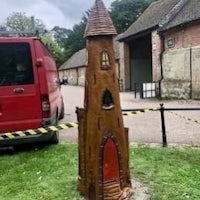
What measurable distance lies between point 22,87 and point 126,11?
61.5 meters

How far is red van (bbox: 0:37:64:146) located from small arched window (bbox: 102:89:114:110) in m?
3.28

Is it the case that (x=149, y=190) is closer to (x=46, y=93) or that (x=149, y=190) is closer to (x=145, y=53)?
(x=46, y=93)

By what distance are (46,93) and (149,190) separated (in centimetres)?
338

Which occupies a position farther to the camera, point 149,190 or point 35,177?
point 35,177

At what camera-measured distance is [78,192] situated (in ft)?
17.9

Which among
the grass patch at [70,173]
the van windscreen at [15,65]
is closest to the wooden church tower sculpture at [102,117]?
the grass patch at [70,173]

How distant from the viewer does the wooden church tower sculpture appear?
4.93 metres

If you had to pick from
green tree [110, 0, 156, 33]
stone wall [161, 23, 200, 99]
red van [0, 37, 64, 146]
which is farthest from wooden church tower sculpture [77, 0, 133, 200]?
green tree [110, 0, 156, 33]

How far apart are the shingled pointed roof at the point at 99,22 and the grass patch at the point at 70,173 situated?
2.15m

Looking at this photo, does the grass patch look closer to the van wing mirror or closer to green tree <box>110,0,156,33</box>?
the van wing mirror

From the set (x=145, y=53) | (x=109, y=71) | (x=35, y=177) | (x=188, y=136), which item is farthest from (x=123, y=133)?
(x=145, y=53)

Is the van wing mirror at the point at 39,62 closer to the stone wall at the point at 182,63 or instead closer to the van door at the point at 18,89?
the van door at the point at 18,89

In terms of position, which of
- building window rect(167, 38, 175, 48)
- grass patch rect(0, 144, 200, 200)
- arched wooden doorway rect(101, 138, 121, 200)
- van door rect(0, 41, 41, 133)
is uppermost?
building window rect(167, 38, 175, 48)

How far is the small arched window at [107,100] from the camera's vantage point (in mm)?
4949
